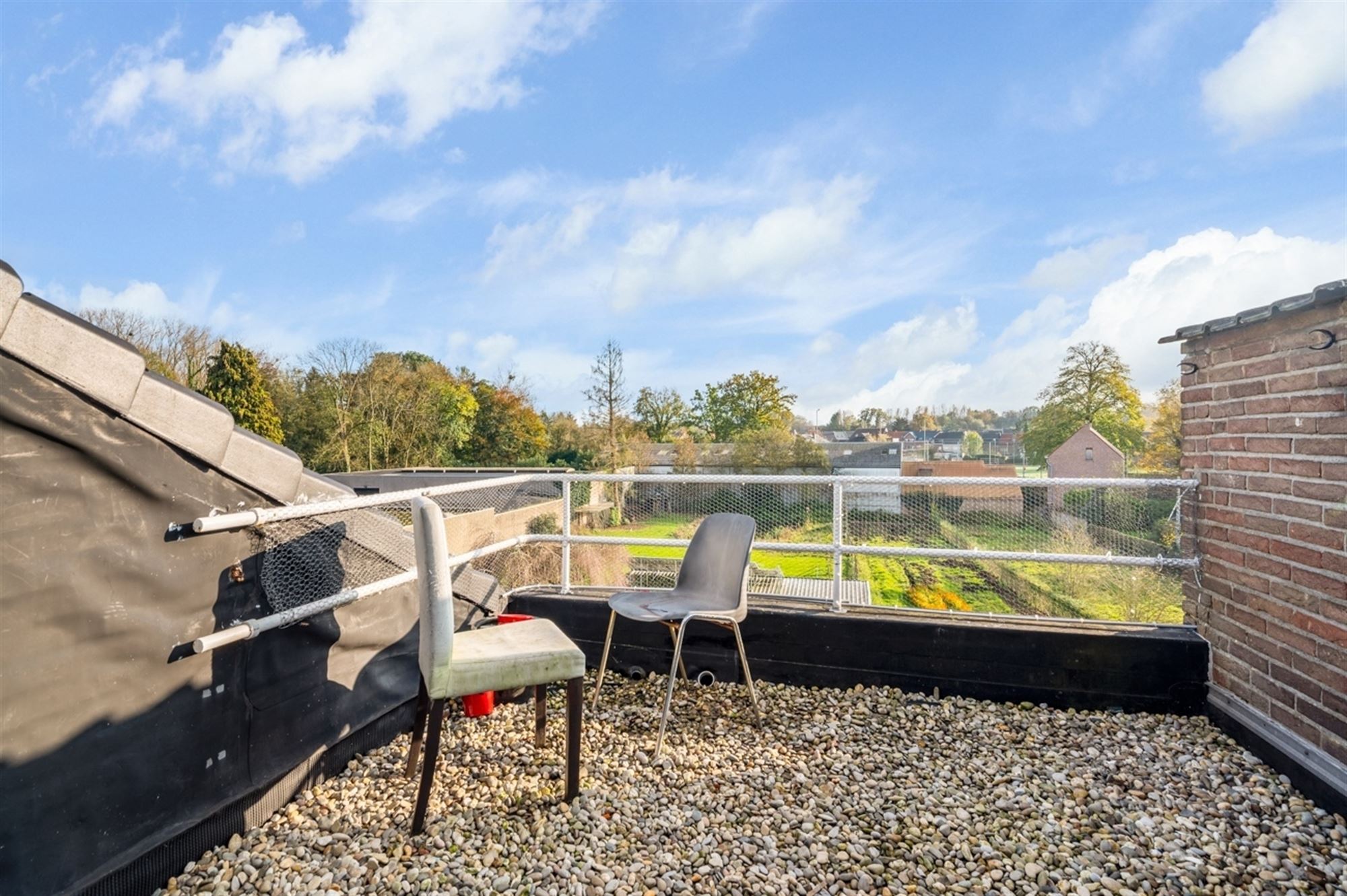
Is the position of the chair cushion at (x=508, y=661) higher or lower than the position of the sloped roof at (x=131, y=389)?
lower

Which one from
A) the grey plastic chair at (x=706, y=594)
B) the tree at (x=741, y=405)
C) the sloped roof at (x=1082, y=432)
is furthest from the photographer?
the tree at (x=741, y=405)

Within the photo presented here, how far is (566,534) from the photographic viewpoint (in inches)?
139

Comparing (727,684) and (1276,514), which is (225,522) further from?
(1276,514)

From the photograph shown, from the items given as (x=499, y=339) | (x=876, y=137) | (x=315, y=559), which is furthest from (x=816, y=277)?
(x=315, y=559)

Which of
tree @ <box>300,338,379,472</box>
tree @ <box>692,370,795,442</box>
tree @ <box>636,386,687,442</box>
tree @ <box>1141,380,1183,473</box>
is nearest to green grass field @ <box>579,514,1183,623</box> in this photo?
tree @ <box>1141,380,1183,473</box>

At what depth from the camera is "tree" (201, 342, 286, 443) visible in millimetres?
15148

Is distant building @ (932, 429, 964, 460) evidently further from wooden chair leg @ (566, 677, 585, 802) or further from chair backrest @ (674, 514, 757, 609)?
wooden chair leg @ (566, 677, 585, 802)

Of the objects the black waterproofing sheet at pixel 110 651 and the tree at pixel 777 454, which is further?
the tree at pixel 777 454

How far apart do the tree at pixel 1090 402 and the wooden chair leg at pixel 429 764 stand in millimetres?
26788

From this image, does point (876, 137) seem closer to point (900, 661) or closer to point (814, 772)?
point (900, 661)

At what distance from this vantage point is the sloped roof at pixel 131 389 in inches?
53.5

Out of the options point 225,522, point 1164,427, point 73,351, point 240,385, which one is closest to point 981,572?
point 225,522

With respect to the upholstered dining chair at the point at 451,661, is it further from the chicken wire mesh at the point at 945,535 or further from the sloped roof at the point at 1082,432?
the sloped roof at the point at 1082,432

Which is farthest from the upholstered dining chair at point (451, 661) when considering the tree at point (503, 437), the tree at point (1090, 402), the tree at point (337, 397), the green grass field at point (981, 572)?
the tree at point (1090, 402)
